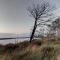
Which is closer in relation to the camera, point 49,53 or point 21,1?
point 49,53

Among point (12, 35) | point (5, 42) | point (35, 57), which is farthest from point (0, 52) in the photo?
point (35, 57)

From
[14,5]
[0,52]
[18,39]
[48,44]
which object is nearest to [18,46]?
[18,39]

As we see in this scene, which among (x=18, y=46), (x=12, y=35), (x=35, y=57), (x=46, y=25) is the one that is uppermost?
(x=46, y=25)

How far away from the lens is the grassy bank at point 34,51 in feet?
6.24

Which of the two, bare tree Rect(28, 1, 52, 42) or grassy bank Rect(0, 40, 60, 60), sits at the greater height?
bare tree Rect(28, 1, 52, 42)

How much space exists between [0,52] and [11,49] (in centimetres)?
15

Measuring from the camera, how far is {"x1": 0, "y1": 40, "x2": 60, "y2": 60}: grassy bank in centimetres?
190

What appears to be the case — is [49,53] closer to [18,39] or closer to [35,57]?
[35,57]

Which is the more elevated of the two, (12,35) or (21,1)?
(21,1)

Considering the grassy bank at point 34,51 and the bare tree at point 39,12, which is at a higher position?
the bare tree at point 39,12

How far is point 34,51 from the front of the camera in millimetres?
1911

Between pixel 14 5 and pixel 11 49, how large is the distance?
1.96 ft

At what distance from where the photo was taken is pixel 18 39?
1.99 meters

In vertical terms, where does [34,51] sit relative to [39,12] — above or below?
below
